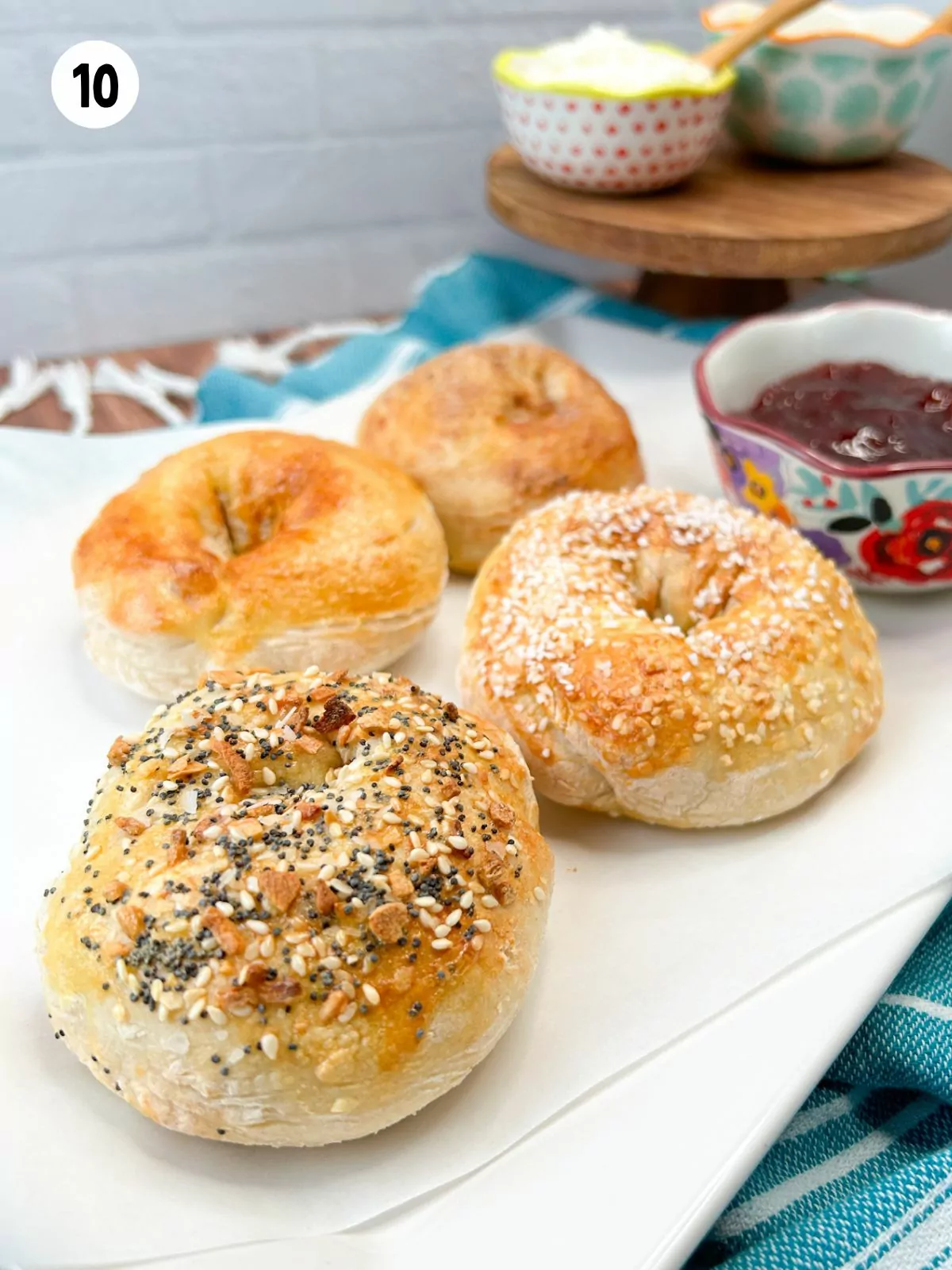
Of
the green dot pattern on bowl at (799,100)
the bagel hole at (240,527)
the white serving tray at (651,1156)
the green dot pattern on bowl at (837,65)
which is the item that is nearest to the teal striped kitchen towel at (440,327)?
the green dot pattern on bowl at (799,100)

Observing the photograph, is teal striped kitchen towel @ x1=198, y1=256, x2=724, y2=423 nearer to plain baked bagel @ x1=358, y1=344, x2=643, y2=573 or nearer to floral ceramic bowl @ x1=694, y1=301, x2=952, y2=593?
plain baked bagel @ x1=358, y1=344, x2=643, y2=573

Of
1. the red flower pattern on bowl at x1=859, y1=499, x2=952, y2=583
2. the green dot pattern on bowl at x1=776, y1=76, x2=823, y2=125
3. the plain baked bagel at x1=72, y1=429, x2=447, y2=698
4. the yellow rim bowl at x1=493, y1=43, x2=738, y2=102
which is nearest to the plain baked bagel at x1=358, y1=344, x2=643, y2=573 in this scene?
the plain baked bagel at x1=72, y1=429, x2=447, y2=698

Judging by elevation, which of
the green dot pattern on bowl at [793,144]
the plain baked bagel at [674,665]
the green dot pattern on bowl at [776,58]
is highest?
the green dot pattern on bowl at [776,58]

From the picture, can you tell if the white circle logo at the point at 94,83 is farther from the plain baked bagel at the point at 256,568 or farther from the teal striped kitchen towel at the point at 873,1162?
the teal striped kitchen towel at the point at 873,1162

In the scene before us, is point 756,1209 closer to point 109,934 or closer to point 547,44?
point 109,934

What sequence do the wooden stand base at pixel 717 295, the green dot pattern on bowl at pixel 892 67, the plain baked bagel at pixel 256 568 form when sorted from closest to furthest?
the plain baked bagel at pixel 256 568 < the green dot pattern on bowl at pixel 892 67 < the wooden stand base at pixel 717 295

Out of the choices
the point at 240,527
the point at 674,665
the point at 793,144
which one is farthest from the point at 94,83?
the point at 674,665

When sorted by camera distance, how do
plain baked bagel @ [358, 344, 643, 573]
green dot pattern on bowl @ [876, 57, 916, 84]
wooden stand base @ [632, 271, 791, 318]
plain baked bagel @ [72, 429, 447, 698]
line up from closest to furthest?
plain baked bagel @ [72, 429, 447, 698] → plain baked bagel @ [358, 344, 643, 573] → green dot pattern on bowl @ [876, 57, 916, 84] → wooden stand base @ [632, 271, 791, 318]

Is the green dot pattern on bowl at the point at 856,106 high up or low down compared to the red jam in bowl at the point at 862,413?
up
